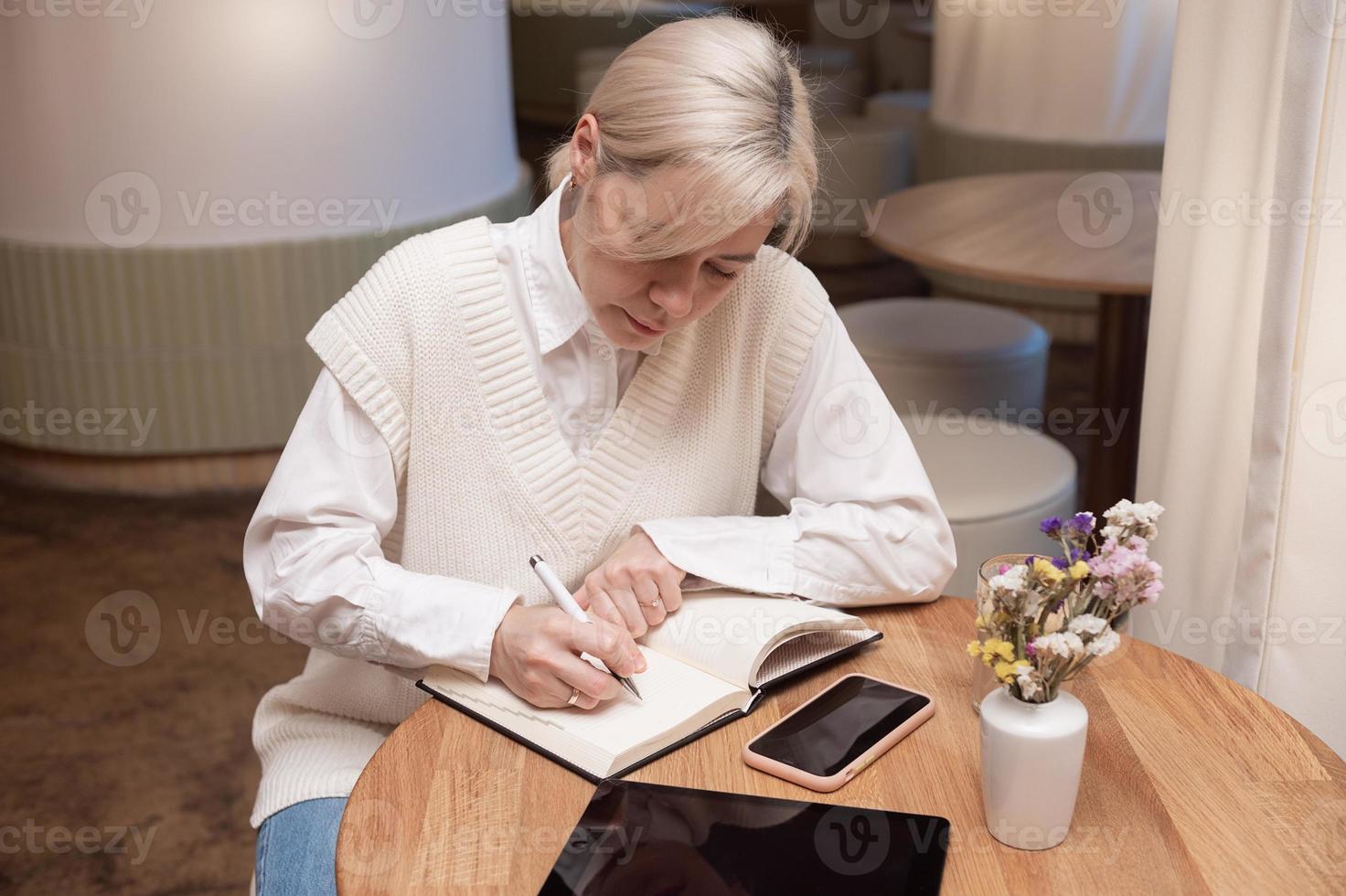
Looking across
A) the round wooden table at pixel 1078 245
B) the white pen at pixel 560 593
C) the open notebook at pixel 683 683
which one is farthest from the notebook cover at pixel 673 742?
the round wooden table at pixel 1078 245

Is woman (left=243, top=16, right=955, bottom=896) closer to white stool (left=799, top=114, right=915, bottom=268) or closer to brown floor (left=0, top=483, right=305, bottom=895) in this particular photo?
brown floor (left=0, top=483, right=305, bottom=895)

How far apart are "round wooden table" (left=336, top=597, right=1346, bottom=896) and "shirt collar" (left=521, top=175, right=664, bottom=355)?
18.7 inches

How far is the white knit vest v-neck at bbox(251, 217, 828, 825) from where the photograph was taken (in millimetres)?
1584

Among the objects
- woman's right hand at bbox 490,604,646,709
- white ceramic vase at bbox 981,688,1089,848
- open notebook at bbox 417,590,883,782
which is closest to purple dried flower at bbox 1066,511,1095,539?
white ceramic vase at bbox 981,688,1089,848

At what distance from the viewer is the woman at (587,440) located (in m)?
1.45

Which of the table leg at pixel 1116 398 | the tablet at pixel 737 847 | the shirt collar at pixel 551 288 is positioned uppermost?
the shirt collar at pixel 551 288

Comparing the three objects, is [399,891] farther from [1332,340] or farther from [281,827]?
[1332,340]

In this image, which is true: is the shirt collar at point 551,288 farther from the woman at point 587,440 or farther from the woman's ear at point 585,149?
the woman's ear at point 585,149

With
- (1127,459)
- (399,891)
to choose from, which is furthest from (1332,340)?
(1127,459)

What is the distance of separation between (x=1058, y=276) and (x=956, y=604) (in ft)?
4.92

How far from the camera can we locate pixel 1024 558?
1346 millimetres

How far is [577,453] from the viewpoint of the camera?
1687 mm

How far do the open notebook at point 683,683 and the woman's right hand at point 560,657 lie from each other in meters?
0.02

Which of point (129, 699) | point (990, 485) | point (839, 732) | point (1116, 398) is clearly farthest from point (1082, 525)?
point (129, 699)
